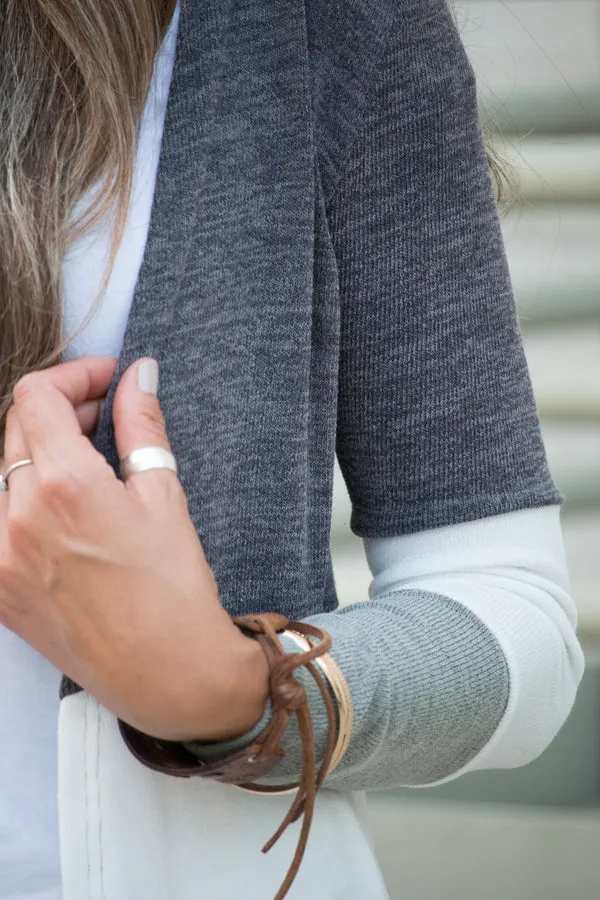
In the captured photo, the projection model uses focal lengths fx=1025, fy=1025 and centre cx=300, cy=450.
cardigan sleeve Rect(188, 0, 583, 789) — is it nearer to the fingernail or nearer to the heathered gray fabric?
the heathered gray fabric

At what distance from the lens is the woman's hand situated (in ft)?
2.02

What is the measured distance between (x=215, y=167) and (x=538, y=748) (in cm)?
52

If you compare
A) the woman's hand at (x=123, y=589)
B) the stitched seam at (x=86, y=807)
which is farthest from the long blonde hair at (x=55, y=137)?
the stitched seam at (x=86, y=807)

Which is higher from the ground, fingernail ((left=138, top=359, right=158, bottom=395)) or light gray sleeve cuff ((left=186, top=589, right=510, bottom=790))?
fingernail ((left=138, top=359, right=158, bottom=395))

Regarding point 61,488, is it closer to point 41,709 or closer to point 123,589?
point 123,589

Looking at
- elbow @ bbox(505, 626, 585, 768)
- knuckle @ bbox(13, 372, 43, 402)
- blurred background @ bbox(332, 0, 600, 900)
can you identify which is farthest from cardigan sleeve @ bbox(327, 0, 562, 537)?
blurred background @ bbox(332, 0, 600, 900)

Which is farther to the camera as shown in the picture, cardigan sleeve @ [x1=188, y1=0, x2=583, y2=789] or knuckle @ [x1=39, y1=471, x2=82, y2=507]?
cardigan sleeve @ [x1=188, y1=0, x2=583, y2=789]

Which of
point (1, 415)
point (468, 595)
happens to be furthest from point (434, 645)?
point (1, 415)

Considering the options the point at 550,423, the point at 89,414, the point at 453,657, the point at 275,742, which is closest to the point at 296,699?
the point at 275,742

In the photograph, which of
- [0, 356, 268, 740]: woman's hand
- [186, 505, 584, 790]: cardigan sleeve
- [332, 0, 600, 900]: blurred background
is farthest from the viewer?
[332, 0, 600, 900]: blurred background

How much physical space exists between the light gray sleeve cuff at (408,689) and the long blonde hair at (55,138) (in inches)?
11.8

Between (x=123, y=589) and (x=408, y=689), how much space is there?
0.23 metres

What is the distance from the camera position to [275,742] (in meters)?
0.66

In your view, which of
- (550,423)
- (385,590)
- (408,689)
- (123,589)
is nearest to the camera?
(123,589)
